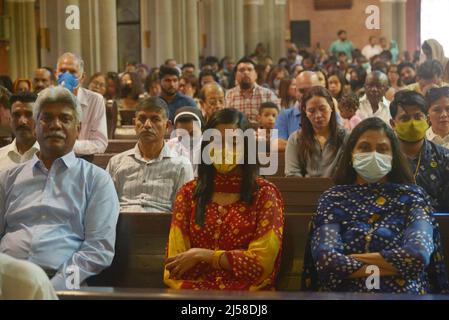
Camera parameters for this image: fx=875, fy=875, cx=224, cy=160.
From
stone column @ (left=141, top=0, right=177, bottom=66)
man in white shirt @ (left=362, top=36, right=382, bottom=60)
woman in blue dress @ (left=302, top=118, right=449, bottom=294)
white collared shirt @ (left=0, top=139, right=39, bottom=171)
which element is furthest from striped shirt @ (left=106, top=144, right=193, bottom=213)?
man in white shirt @ (left=362, top=36, right=382, bottom=60)

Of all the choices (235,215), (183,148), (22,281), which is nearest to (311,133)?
(183,148)

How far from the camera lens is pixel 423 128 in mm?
5621

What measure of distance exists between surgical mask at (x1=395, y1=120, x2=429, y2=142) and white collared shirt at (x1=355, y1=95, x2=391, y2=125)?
3037mm

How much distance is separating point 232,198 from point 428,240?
3.38 feet

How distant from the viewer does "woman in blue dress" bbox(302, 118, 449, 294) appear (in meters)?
4.27

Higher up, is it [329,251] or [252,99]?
[252,99]

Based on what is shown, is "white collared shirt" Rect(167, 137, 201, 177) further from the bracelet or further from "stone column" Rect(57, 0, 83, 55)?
"stone column" Rect(57, 0, 83, 55)

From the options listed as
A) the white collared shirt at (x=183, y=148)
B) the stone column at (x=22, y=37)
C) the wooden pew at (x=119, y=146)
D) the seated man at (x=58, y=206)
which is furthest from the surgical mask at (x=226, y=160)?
the stone column at (x=22, y=37)

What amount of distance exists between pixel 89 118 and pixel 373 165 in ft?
10.7

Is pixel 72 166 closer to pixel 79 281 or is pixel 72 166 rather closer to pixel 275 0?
pixel 79 281

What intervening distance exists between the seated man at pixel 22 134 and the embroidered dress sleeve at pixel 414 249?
273cm

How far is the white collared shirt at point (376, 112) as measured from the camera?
8.81 metres

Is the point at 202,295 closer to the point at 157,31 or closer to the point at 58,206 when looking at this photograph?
the point at 58,206

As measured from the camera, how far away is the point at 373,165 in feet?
15.0
